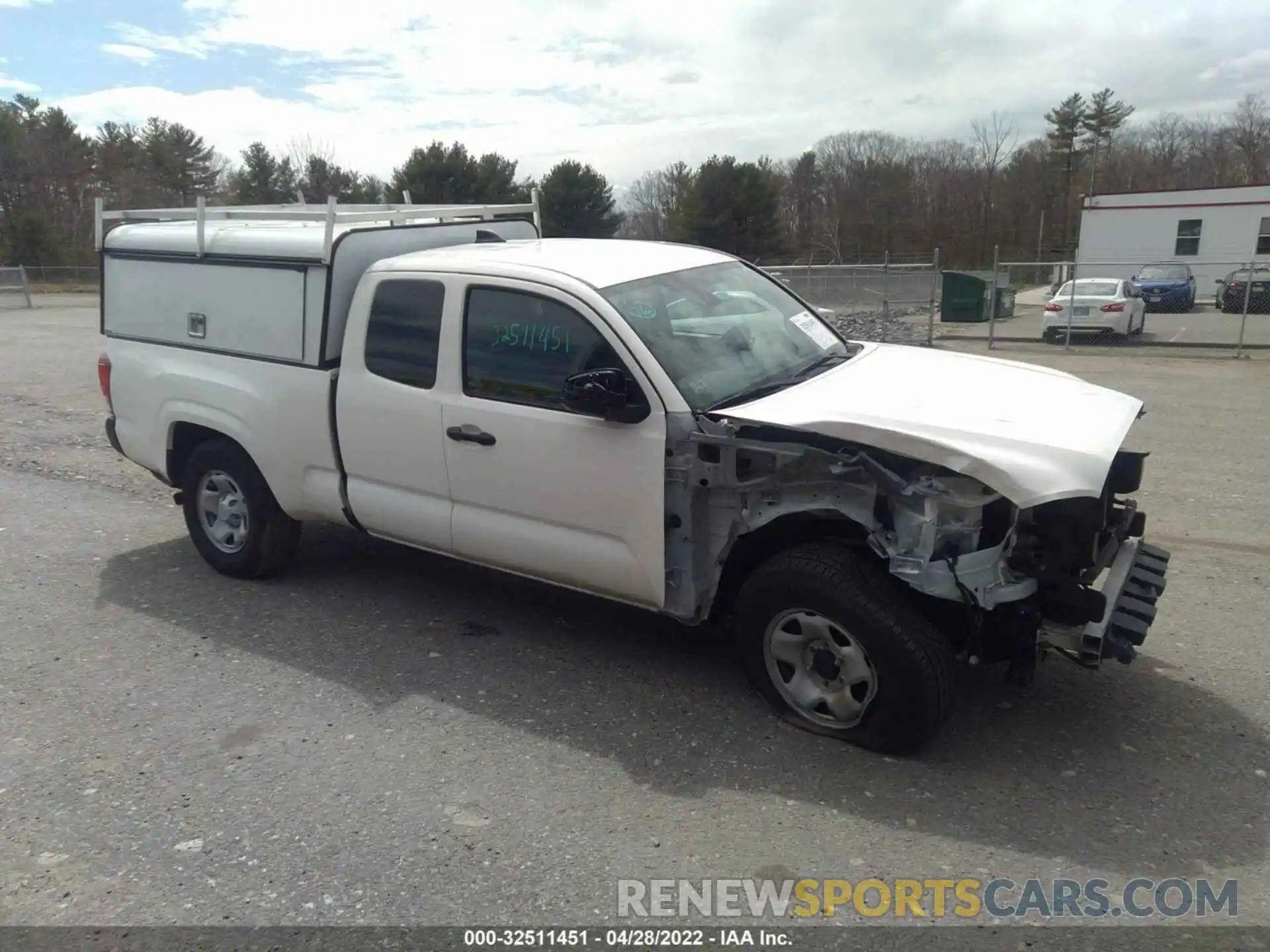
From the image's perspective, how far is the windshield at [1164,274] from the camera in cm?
2841

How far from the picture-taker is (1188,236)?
121 feet

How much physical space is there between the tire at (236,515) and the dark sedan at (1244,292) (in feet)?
92.2

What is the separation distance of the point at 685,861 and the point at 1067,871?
125cm

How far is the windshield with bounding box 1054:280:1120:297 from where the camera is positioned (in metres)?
20.4

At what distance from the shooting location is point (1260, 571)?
568cm

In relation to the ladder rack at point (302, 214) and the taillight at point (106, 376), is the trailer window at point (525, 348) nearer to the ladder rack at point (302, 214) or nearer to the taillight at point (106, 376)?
the ladder rack at point (302, 214)

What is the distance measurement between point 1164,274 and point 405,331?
97.4ft

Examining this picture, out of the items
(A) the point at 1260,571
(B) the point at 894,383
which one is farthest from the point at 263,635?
(A) the point at 1260,571

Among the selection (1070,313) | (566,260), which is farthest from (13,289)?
(566,260)

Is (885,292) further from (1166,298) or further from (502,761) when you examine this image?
(502,761)

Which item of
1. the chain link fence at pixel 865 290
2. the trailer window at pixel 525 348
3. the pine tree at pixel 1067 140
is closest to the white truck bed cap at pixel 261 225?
the trailer window at pixel 525 348

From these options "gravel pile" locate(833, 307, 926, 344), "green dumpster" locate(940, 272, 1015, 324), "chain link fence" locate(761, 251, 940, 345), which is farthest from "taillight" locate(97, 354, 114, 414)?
"green dumpster" locate(940, 272, 1015, 324)

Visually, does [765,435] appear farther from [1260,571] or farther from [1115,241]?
[1115,241]

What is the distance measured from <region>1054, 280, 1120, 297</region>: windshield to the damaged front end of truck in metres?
18.3
